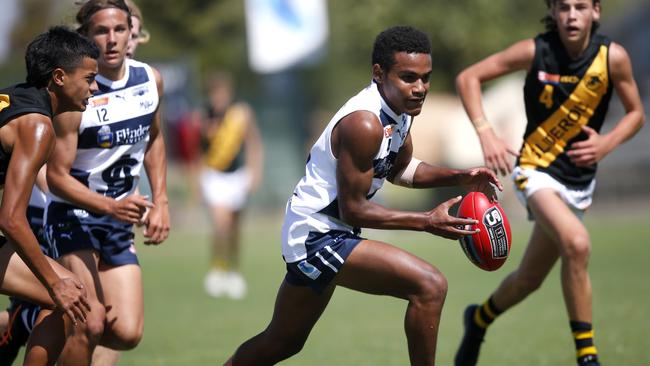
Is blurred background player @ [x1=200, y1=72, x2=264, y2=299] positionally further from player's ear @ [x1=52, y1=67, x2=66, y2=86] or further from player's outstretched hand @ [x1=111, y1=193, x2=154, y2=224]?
player's ear @ [x1=52, y1=67, x2=66, y2=86]

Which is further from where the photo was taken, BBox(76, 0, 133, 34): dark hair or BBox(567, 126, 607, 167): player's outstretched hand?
BBox(567, 126, 607, 167): player's outstretched hand

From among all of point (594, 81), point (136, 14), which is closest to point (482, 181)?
point (594, 81)

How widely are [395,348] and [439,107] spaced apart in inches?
1139

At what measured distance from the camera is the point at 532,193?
680 cm

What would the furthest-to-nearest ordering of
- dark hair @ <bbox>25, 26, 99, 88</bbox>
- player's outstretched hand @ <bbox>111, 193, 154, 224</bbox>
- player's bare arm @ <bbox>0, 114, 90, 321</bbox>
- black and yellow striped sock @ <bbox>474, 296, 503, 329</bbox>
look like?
black and yellow striped sock @ <bbox>474, 296, 503, 329</bbox> < player's outstretched hand @ <bbox>111, 193, 154, 224</bbox> < dark hair @ <bbox>25, 26, 99, 88</bbox> < player's bare arm @ <bbox>0, 114, 90, 321</bbox>

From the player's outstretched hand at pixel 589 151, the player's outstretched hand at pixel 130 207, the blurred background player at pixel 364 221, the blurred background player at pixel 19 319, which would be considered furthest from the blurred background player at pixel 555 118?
the blurred background player at pixel 19 319

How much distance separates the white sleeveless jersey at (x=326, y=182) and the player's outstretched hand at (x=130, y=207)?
894 mm

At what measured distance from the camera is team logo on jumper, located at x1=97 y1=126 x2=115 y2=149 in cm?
598

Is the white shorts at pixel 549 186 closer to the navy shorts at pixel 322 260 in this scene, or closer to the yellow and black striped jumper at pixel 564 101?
the yellow and black striped jumper at pixel 564 101

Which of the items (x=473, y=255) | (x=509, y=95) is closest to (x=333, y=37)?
(x=509, y=95)

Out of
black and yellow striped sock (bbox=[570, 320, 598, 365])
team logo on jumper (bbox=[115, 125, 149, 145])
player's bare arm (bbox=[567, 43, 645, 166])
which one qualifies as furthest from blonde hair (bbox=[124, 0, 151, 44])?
black and yellow striped sock (bbox=[570, 320, 598, 365])

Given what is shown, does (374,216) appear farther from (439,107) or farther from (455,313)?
(439,107)

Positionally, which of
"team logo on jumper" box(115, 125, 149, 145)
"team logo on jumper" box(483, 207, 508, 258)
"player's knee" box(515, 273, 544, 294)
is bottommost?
"player's knee" box(515, 273, 544, 294)

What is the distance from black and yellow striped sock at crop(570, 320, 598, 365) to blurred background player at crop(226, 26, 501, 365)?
1.41 metres
